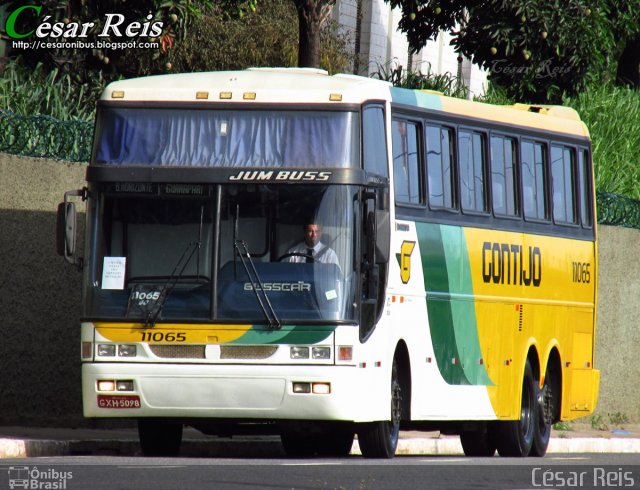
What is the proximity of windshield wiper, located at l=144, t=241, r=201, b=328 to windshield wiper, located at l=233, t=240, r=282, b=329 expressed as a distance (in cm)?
35

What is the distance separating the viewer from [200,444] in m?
16.8

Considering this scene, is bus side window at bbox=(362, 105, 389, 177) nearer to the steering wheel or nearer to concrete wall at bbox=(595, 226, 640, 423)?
the steering wheel

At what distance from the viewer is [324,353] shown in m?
14.4

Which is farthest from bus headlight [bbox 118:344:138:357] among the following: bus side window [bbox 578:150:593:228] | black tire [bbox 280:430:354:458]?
bus side window [bbox 578:150:593:228]

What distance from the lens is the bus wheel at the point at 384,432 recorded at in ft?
50.0

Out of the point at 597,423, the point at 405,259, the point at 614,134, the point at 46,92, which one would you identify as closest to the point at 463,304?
the point at 405,259

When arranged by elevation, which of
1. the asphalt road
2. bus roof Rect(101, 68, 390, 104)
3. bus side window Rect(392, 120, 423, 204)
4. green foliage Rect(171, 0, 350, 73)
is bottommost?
the asphalt road

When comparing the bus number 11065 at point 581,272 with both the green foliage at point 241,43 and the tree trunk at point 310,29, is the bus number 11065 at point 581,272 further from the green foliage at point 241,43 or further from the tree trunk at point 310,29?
the green foliage at point 241,43

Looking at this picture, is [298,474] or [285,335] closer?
[298,474]

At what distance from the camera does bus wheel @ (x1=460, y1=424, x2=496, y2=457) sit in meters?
19.0

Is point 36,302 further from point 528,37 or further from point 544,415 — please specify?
point 528,37

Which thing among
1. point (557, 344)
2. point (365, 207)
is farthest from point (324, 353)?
point (557, 344)

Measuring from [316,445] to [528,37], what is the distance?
8.65 metres

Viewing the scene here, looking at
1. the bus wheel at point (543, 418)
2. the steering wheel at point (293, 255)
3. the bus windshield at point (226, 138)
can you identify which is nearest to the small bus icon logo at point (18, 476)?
the steering wheel at point (293, 255)
